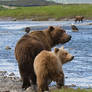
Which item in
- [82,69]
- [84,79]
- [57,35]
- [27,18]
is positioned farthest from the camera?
[27,18]

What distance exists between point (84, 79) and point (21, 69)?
491 centimetres

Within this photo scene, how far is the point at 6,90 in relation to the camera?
10891 mm

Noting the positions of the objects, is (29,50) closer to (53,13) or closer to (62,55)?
(62,55)

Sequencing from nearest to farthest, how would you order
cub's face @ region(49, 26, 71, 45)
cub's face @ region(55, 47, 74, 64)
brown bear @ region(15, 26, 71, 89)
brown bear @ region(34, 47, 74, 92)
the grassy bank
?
brown bear @ region(34, 47, 74, 92) → cub's face @ region(55, 47, 74, 64) → brown bear @ region(15, 26, 71, 89) → cub's face @ region(49, 26, 71, 45) → the grassy bank

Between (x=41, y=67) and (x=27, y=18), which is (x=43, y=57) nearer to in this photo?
(x=41, y=67)

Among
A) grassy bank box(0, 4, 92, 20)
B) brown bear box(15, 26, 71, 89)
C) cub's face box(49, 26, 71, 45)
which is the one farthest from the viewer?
grassy bank box(0, 4, 92, 20)

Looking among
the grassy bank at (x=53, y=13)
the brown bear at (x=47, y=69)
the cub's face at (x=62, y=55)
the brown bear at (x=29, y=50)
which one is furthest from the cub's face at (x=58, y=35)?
the grassy bank at (x=53, y=13)

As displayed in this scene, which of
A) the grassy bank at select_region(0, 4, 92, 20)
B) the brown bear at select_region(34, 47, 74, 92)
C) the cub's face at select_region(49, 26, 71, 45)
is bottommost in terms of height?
the grassy bank at select_region(0, 4, 92, 20)

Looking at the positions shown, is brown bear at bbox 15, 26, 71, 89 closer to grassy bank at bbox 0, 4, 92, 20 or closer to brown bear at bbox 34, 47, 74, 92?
brown bear at bbox 34, 47, 74, 92

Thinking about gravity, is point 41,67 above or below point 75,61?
above

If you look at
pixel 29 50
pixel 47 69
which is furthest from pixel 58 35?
pixel 47 69

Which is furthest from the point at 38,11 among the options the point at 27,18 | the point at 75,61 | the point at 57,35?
the point at 57,35

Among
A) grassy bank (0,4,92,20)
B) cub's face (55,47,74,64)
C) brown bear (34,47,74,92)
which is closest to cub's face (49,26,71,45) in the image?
Answer: cub's face (55,47,74,64)

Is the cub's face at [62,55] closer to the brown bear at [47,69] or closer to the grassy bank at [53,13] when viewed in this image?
the brown bear at [47,69]
